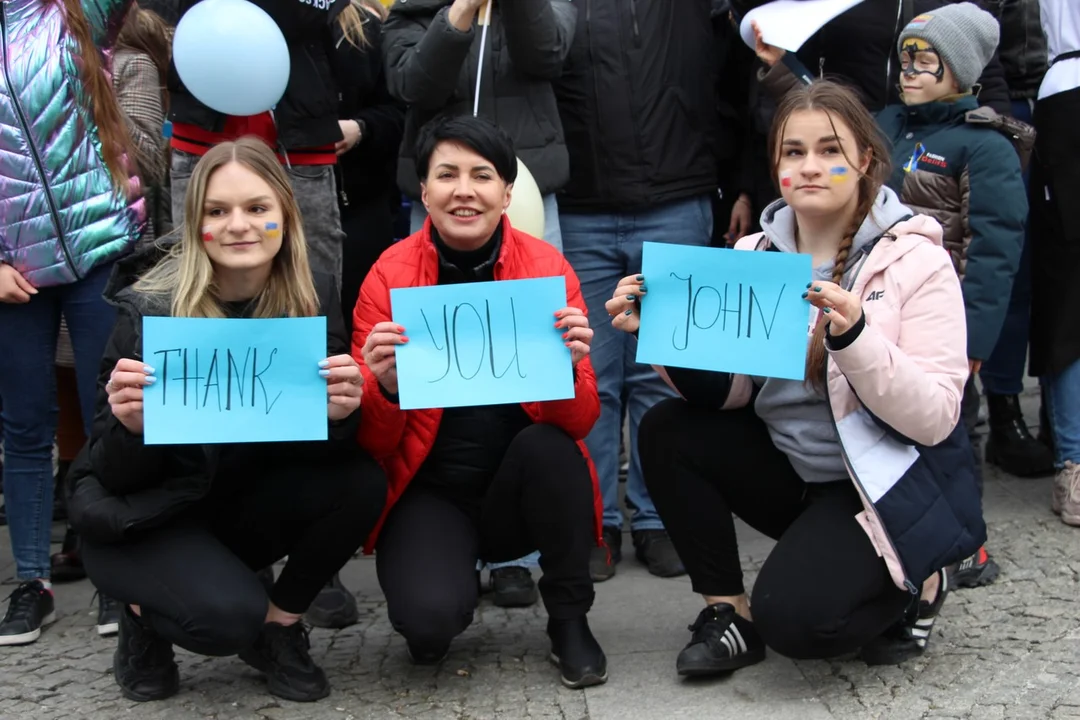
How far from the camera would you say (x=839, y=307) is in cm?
283

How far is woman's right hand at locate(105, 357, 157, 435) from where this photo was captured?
2936 millimetres

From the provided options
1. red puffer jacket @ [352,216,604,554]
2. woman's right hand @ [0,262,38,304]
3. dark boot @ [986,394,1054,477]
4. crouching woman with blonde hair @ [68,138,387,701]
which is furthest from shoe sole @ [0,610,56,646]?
dark boot @ [986,394,1054,477]

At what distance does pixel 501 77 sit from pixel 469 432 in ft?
3.99

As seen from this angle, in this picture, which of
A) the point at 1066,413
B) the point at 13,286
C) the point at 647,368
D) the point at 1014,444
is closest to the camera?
the point at 13,286

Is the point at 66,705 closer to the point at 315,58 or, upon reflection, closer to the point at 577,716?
the point at 577,716

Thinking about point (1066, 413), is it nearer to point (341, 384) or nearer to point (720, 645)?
point (720, 645)

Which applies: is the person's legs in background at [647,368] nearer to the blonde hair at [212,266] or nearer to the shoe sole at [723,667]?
the shoe sole at [723,667]

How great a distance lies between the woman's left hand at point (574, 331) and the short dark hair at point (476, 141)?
456mm

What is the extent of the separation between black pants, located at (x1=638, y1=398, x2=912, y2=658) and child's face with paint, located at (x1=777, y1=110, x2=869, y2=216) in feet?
1.89

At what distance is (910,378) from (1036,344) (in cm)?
177

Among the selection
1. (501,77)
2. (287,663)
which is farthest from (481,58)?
(287,663)

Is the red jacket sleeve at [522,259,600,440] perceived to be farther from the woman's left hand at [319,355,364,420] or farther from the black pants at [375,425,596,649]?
the woman's left hand at [319,355,364,420]

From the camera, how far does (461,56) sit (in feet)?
12.3

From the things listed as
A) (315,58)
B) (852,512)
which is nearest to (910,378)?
(852,512)
